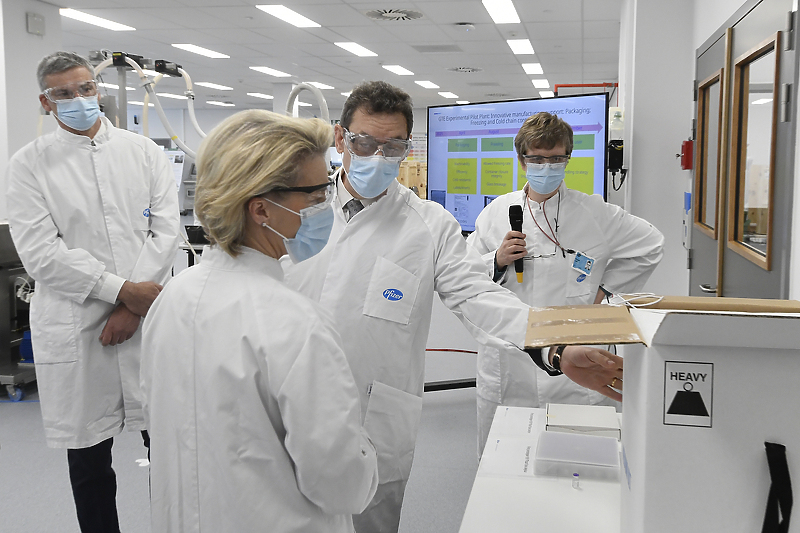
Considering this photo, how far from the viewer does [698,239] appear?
2795 mm

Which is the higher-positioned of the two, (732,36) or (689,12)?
(689,12)

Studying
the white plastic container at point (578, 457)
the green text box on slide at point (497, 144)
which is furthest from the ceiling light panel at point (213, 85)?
the white plastic container at point (578, 457)

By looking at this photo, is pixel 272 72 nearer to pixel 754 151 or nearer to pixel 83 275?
pixel 83 275

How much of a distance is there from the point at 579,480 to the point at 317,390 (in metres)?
0.63

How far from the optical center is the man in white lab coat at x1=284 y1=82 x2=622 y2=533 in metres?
1.51

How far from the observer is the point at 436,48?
8859 mm

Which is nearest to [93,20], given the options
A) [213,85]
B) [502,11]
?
[502,11]

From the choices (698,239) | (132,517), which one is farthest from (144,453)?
(698,239)

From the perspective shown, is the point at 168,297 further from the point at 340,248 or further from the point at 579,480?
the point at 579,480

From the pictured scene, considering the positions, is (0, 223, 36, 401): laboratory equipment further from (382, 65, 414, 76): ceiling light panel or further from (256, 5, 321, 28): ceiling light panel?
(382, 65, 414, 76): ceiling light panel

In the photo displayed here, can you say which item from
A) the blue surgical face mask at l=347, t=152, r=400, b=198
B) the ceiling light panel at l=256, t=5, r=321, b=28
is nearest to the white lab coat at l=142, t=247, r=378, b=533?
the blue surgical face mask at l=347, t=152, r=400, b=198

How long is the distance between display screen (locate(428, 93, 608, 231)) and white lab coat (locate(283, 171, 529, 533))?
1754mm

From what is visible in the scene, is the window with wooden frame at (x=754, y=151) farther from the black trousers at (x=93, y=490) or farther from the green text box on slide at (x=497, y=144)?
the black trousers at (x=93, y=490)

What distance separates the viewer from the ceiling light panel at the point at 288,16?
6.81 metres
